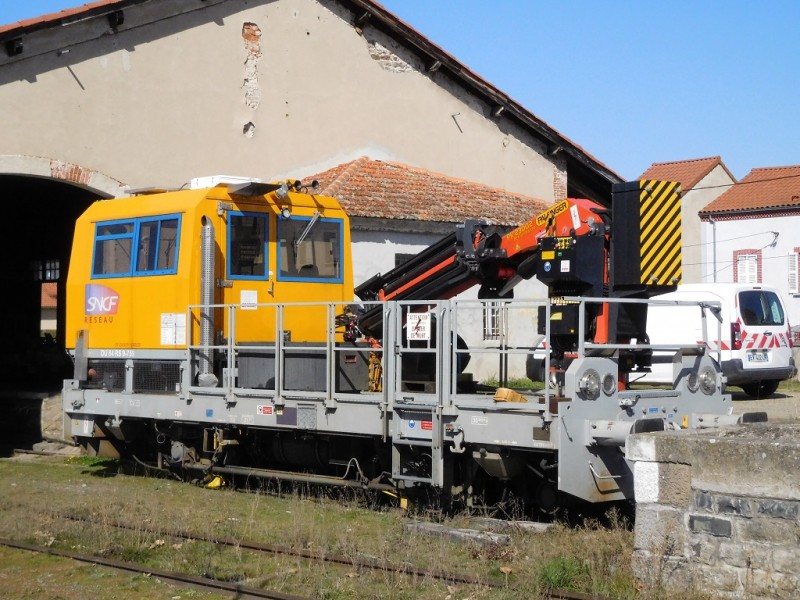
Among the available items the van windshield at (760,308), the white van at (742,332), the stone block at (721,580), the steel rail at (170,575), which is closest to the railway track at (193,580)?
the steel rail at (170,575)

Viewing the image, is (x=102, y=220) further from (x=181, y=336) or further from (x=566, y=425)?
(x=566, y=425)

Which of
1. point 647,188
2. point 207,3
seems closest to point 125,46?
point 207,3

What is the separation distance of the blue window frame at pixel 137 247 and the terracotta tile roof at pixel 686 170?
35.1m

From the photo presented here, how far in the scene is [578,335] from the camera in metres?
9.21

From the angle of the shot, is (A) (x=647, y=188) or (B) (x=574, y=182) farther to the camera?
(B) (x=574, y=182)

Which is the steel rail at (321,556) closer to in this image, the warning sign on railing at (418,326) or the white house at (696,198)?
the warning sign on railing at (418,326)

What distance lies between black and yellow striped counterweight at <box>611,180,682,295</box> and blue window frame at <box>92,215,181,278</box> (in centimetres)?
500

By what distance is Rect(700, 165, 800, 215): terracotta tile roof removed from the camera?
42.9 metres

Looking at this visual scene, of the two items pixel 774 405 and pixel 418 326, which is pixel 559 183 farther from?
pixel 418 326

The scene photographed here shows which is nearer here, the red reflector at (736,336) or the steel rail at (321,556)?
the steel rail at (321,556)

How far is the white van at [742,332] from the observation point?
19.5m

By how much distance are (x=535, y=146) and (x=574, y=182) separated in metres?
1.85

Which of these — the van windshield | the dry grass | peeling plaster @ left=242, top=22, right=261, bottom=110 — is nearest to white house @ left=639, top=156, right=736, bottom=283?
the van windshield

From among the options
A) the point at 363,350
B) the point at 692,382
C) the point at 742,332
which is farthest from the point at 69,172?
A: the point at 742,332
